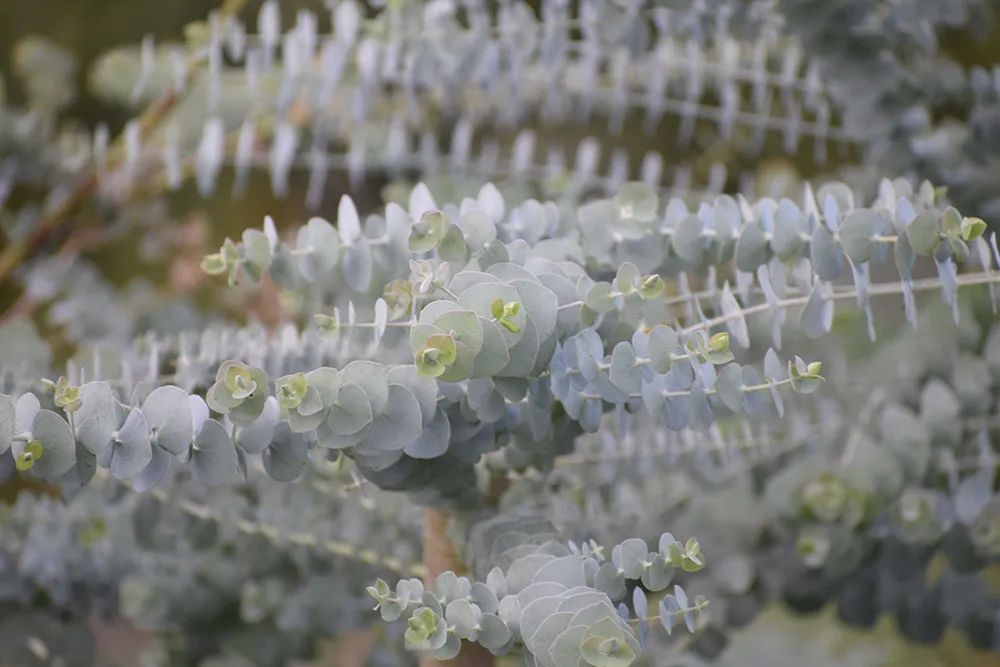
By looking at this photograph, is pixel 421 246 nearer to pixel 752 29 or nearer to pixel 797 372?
pixel 797 372

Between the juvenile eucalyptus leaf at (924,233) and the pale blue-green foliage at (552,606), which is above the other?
the juvenile eucalyptus leaf at (924,233)

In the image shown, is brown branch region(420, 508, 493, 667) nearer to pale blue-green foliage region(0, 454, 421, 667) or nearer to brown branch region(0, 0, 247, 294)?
pale blue-green foliage region(0, 454, 421, 667)

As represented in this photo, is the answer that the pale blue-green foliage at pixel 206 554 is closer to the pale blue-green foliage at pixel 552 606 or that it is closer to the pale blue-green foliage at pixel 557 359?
the pale blue-green foliage at pixel 557 359

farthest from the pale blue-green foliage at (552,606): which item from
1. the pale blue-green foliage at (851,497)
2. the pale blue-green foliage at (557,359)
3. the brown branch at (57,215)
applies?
the brown branch at (57,215)

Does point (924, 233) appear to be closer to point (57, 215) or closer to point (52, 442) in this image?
point (52, 442)

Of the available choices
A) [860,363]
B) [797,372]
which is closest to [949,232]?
[797,372]

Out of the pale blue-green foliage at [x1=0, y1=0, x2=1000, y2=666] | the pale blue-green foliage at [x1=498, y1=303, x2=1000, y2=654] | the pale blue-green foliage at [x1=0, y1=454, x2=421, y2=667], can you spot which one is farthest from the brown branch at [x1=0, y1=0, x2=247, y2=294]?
the pale blue-green foliage at [x1=498, y1=303, x2=1000, y2=654]

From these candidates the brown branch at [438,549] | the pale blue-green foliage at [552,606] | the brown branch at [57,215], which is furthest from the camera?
the brown branch at [57,215]

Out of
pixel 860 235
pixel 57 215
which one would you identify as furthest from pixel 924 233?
pixel 57 215
